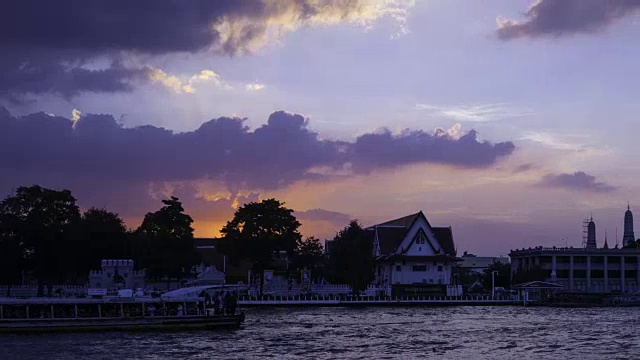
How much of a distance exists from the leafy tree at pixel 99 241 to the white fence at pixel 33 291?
10.5 ft

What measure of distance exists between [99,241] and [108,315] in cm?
3865

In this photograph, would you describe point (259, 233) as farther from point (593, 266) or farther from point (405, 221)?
point (593, 266)

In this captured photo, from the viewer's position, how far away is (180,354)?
41219 millimetres

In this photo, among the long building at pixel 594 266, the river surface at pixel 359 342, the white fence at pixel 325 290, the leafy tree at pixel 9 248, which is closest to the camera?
the river surface at pixel 359 342

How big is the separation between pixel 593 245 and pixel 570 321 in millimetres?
96558

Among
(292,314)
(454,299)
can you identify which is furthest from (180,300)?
(454,299)

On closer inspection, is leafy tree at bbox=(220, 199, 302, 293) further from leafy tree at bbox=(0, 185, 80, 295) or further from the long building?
the long building

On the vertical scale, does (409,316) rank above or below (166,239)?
below

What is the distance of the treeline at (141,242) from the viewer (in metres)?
85.5

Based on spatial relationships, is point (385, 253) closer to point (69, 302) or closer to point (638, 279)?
point (638, 279)

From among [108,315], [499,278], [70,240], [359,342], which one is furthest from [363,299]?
[359,342]

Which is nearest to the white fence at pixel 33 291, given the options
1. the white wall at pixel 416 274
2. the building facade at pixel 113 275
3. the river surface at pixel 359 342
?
the building facade at pixel 113 275

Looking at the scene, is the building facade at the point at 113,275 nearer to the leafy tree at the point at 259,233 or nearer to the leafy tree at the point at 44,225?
the leafy tree at the point at 44,225

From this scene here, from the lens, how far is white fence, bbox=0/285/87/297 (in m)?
85.7
